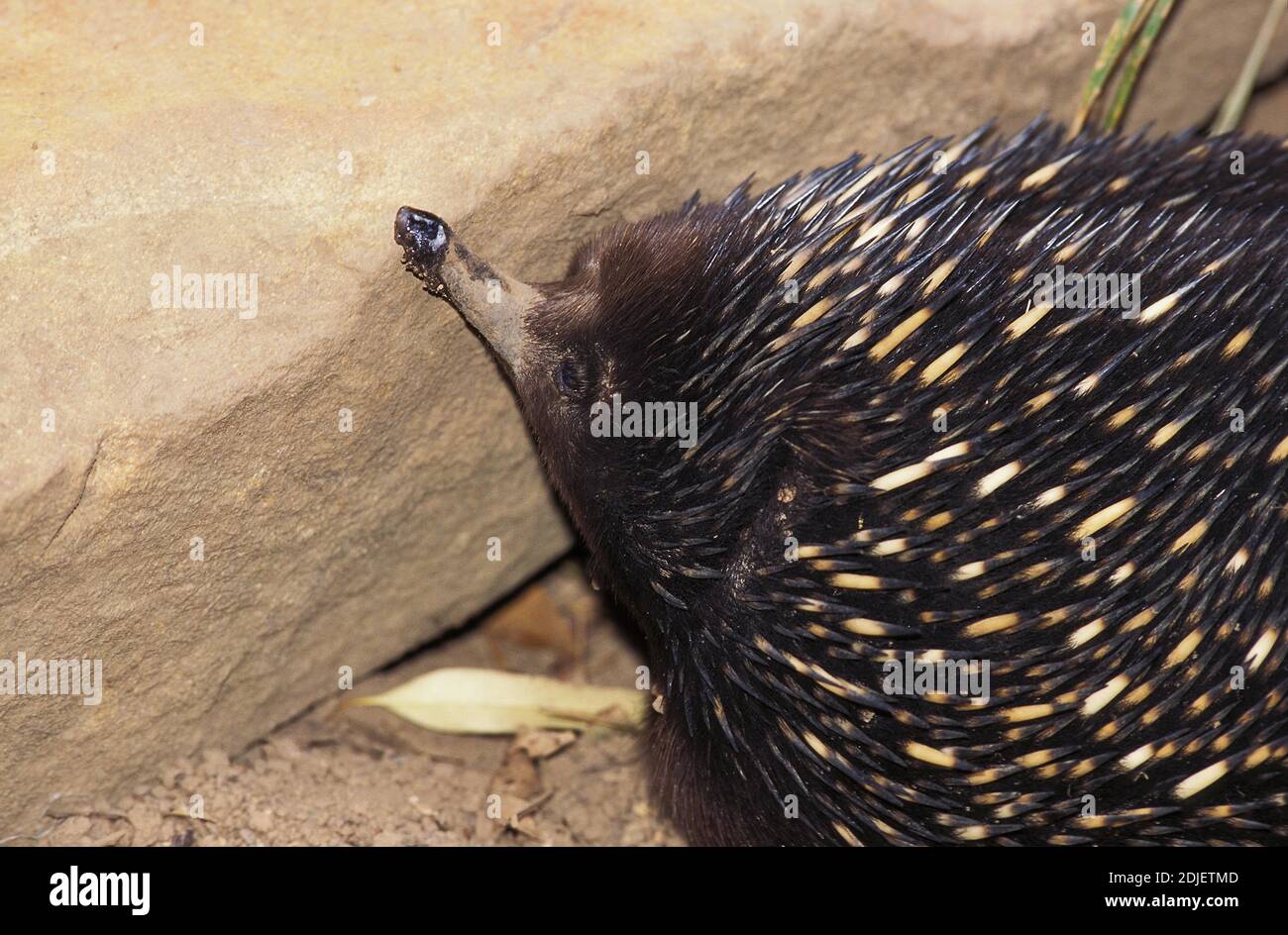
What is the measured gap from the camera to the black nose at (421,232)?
2326mm

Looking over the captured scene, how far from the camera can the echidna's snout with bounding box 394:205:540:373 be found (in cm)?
233

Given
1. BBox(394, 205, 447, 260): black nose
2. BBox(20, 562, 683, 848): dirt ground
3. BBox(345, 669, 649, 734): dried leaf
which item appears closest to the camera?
BBox(394, 205, 447, 260): black nose

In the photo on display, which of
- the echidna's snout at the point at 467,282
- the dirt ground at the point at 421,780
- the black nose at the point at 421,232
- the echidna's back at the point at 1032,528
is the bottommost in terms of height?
the dirt ground at the point at 421,780

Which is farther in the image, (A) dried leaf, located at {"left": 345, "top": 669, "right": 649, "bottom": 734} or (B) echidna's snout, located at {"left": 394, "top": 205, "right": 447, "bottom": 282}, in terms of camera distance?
(A) dried leaf, located at {"left": 345, "top": 669, "right": 649, "bottom": 734}

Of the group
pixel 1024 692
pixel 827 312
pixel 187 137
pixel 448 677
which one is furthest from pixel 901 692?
pixel 187 137

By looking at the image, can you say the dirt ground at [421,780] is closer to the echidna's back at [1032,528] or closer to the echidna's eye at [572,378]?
the echidna's back at [1032,528]

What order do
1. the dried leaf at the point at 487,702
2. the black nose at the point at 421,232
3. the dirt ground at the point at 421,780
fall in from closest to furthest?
1. the black nose at the point at 421,232
2. the dirt ground at the point at 421,780
3. the dried leaf at the point at 487,702

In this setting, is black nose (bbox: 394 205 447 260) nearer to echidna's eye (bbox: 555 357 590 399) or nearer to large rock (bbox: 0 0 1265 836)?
large rock (bbox: 0 0 1265 836)

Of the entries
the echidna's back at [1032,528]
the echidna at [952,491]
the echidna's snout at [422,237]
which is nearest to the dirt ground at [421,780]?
the echidna at [952,491]

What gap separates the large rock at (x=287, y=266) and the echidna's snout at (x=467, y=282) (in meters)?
0.09

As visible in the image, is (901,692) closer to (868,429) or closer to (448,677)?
(868,429)

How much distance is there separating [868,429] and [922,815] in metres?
0.66

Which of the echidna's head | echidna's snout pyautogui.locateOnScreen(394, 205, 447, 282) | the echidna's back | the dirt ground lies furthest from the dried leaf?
echidna's snout pyautogui.locateOnScreen(394, 205, 447, 282)
